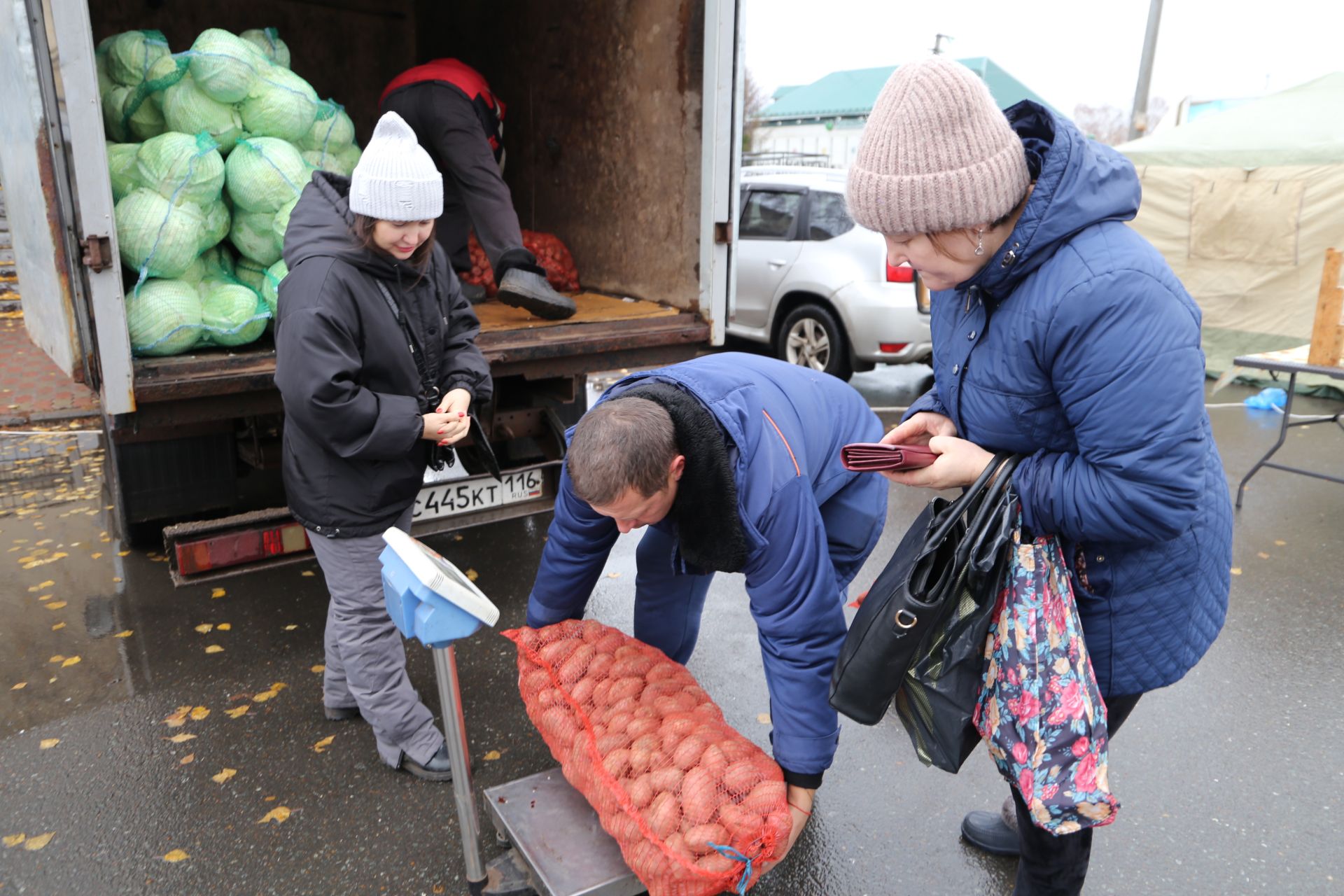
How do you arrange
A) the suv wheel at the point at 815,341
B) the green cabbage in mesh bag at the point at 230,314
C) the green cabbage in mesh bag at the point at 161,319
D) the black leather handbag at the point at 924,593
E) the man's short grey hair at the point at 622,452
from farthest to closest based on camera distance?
the suv wheel at the point at 815,341 → the green cabbage in mesh bag at the point at 230,314 → the green cabbage in mesh bag at the point at 161,319 → the man's short grey hair at the point at 622,452 → the black leather handbag at the point at 924,593

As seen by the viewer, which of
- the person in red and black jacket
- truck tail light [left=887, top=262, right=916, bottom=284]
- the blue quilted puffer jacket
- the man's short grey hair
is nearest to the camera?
the blue quilted puffer jacket

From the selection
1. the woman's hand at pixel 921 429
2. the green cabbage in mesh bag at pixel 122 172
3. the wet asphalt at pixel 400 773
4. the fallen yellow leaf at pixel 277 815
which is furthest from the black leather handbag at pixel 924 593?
Result: the green cabbage in mesh bag at pixel 122 172

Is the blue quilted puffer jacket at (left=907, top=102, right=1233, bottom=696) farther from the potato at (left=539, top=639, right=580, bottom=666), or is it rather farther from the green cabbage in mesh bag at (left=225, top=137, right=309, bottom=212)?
the green cabbage in mesh bag at (left=225, top=137, right=309, bottom=212)

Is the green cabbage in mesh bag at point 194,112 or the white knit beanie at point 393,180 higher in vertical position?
the green cabbage in mesh bag at point 194,112

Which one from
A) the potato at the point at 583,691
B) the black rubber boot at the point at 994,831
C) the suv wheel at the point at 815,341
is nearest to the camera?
the potato at the point at 583,691

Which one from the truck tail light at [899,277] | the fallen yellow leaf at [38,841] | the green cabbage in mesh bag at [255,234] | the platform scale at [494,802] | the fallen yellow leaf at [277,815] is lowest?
the fallen yellow leaf at [38,841]

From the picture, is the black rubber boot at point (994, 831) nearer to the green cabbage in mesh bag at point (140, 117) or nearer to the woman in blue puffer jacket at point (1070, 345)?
the woman in blue puffer jacket at point (1070, 345)

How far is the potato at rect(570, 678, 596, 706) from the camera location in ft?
7.62

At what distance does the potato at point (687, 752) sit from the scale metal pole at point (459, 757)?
0.46m

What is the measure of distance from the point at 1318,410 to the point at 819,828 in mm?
7045

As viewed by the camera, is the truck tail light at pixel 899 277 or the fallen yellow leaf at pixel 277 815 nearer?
the fallen yellow leaf at pixel 277 815

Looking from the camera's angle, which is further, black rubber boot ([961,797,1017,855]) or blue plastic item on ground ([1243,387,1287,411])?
blue plastic item on ground ([1243,387,1287,411])

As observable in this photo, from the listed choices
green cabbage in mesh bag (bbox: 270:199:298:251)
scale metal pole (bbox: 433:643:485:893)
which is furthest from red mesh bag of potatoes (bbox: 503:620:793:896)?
green cabbage in mesh bag (bbox: 270:199:298:251)

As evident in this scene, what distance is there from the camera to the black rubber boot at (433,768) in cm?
283
